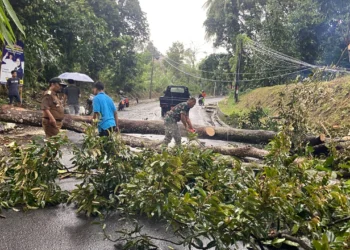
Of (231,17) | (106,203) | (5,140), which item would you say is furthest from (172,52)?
(106,203)

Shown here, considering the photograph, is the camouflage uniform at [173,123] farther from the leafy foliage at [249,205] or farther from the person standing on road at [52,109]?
A: the leafy foliage at [249,205]

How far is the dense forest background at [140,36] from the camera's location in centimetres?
1553

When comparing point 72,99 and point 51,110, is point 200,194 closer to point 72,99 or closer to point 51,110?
point 51,110

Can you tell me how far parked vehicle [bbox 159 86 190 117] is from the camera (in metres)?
17.3

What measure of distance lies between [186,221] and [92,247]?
1.01 meters

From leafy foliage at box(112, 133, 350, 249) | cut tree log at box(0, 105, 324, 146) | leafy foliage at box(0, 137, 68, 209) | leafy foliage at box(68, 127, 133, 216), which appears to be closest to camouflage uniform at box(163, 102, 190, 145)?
cut tree log at box(0, 105, 324, 146)

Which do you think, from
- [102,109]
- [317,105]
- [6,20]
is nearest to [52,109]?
[102,109]

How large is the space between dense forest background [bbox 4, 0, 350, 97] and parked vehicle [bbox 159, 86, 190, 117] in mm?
5779

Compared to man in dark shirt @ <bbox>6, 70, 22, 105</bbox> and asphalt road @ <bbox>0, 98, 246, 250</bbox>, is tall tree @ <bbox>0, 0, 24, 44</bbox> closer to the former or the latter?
asphalt road @ <bbox>0, 98, 246, 250</bbox>

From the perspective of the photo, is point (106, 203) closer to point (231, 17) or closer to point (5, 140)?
point (5, 140)

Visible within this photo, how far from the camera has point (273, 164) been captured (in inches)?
136

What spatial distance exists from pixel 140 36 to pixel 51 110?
28414 millimetres

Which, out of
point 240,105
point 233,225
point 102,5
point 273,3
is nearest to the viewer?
point 233,225

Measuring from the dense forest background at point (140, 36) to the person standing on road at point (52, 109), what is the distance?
581 cm
